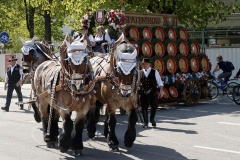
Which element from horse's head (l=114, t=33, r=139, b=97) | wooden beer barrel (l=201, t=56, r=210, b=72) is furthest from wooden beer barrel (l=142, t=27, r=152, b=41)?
horse's head (l=114, t=33, r=139, b=97)

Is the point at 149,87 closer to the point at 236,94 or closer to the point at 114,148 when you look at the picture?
the point at 114,148

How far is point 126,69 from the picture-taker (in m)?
9.09

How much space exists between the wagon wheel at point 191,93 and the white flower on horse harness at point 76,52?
347 inches

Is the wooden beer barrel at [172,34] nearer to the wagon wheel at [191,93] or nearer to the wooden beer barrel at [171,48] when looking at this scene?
the wooden beer barrel at [171,48]

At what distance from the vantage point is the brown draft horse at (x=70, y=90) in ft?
28.7

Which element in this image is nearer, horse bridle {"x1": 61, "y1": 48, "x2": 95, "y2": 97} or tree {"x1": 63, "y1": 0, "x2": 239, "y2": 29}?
horse bridle {"x1": 61, "y1": 48, "x2": 95, "y2": 97}

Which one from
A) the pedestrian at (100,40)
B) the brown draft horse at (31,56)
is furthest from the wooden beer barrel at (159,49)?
the brown draft horse at (31,56)

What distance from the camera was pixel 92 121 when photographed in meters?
11.0

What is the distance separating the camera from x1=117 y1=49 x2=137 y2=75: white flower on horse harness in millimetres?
9094

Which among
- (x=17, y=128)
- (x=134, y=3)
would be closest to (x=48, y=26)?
(x=134, y=3)

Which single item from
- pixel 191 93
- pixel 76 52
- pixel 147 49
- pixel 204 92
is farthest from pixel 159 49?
pixel 76 52

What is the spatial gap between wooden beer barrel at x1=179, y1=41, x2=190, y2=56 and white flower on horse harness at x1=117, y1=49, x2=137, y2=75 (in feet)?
28.8

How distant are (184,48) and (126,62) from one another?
9.05 meters

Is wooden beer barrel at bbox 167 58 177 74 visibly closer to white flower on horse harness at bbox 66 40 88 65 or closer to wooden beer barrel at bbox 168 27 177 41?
wooden beer barrel at bbox 168 27 177 41
